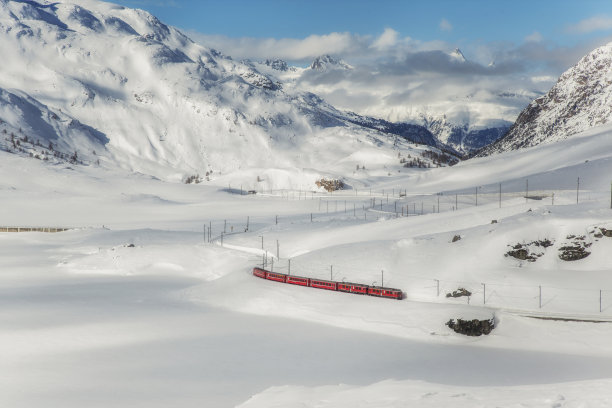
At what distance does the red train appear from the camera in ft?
192

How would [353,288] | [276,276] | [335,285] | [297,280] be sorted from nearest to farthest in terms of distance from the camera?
[353,288], [335,285], [297,280], [276,276]

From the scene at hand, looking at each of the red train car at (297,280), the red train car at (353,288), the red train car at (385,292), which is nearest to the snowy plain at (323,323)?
the red train car at (353,288)

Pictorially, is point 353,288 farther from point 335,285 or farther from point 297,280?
point 297,280

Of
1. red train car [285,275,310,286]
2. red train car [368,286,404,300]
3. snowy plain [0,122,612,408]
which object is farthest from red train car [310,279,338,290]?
red train car [368,286,404,300]

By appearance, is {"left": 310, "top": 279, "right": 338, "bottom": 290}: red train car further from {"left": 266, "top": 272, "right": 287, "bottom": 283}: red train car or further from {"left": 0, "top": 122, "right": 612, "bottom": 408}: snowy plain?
{"left": 266, "top": 272, "right": 287, "bottom": 283}: red train car

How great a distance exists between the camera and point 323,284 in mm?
62844

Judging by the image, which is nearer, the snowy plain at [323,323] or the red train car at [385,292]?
the snowy plain at [323,323]

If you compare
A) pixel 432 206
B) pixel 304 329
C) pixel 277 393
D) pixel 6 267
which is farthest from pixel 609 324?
pixel 432 206

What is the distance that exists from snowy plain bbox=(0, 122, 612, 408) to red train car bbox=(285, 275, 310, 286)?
1499mm

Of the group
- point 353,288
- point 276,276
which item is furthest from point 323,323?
point 276,276

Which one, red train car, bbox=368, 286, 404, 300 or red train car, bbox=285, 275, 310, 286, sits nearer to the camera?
red train car, bbox=368, 286, 404, 300

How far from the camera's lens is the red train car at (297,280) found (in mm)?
64188

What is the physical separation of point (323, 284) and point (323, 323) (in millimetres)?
7091

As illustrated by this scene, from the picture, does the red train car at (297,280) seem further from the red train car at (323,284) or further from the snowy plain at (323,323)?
the snowy plain at (323,323)
